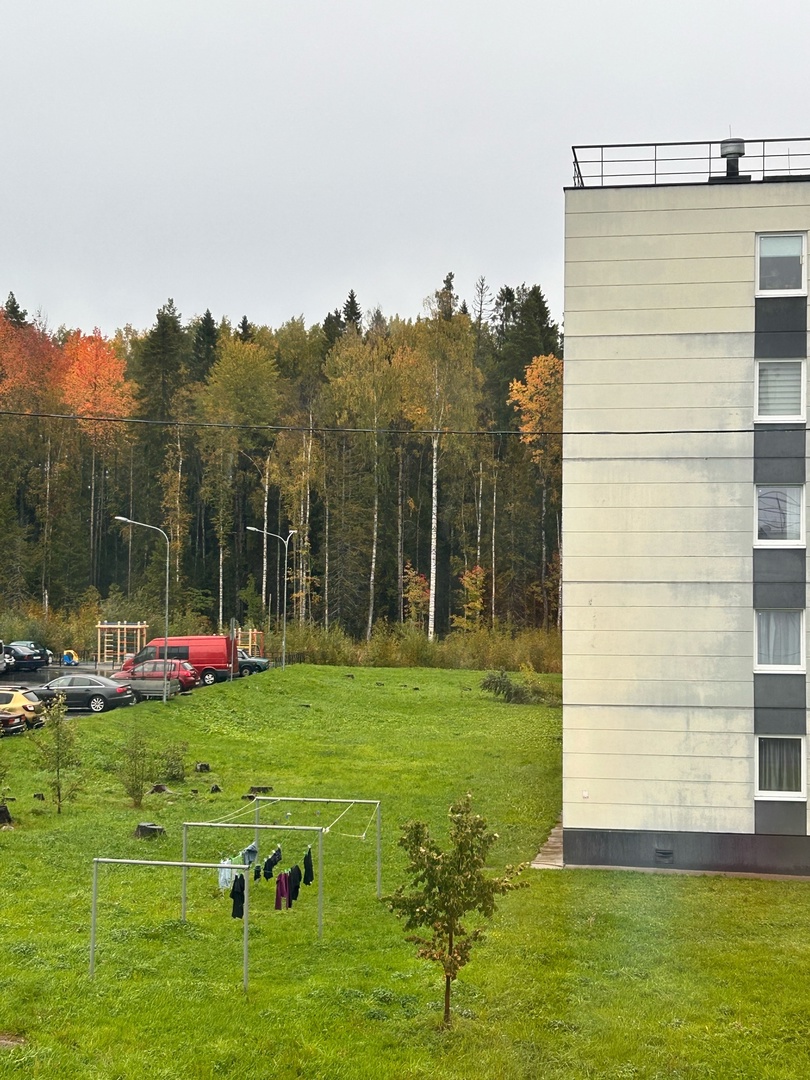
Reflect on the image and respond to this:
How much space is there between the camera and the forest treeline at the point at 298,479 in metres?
74.8

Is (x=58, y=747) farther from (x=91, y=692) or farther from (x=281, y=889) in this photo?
(x=91, y=692)

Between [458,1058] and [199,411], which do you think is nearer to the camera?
[458,1058]

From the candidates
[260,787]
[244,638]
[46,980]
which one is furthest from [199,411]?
[46,980]

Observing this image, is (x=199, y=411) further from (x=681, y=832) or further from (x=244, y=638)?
(x=681, y=832)

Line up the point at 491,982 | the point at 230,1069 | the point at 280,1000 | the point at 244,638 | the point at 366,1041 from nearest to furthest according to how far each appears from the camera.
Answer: the point at 230,1069 → the point at 366,1041 → the point at 280,1000 → the point at 491,982 → the point at 244,638

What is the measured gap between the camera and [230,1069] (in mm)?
12484

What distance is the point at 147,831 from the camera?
24312 millimetres

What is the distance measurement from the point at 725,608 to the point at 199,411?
206 feet

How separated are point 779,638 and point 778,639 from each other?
0.10 ft

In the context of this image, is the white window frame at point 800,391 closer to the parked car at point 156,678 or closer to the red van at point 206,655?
the parked car at point 156,678

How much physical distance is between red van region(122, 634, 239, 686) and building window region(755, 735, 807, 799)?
105ft

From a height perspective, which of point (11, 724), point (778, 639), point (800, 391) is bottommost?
point (11, 724)

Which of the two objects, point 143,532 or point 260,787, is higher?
point 143,532

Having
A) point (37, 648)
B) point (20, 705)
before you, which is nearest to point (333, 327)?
point (37, 648)
